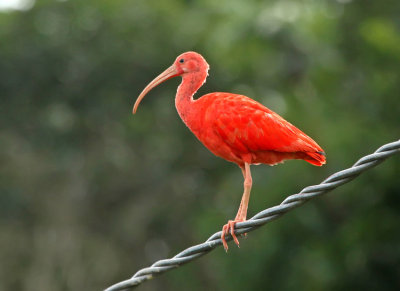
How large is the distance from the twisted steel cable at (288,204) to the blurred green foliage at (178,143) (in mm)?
10215

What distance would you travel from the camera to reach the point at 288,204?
178 inches

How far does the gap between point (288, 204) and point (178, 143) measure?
17670 mm

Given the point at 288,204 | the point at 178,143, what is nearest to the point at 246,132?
the point at 288,204

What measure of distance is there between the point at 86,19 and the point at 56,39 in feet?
4.30

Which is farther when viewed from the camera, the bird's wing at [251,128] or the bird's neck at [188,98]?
the bird's neck at [188,98]

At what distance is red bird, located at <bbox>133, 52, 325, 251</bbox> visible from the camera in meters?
5.85

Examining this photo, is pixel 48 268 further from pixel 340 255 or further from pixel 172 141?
pixel 340 255

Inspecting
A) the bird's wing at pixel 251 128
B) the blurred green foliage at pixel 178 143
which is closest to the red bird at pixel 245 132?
the bird's wing at pixel 251 128

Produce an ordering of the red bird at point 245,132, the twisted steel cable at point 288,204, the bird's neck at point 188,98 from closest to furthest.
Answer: the twisted steel cable at point 288,204
the red bird at point 245,132
the bird's neck at point 188,98

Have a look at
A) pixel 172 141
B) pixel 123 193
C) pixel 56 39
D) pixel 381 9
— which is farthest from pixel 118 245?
pixel 381 9

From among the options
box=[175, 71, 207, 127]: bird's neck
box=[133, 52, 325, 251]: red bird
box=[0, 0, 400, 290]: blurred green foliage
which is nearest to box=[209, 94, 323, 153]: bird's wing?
box=[133, 52, 325, 251]: red bird

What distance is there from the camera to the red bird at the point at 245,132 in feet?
19.2

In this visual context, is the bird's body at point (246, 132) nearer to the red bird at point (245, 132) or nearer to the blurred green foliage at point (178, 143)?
the red bird at point (245, 132)

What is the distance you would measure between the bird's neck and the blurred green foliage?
28.3 ft
